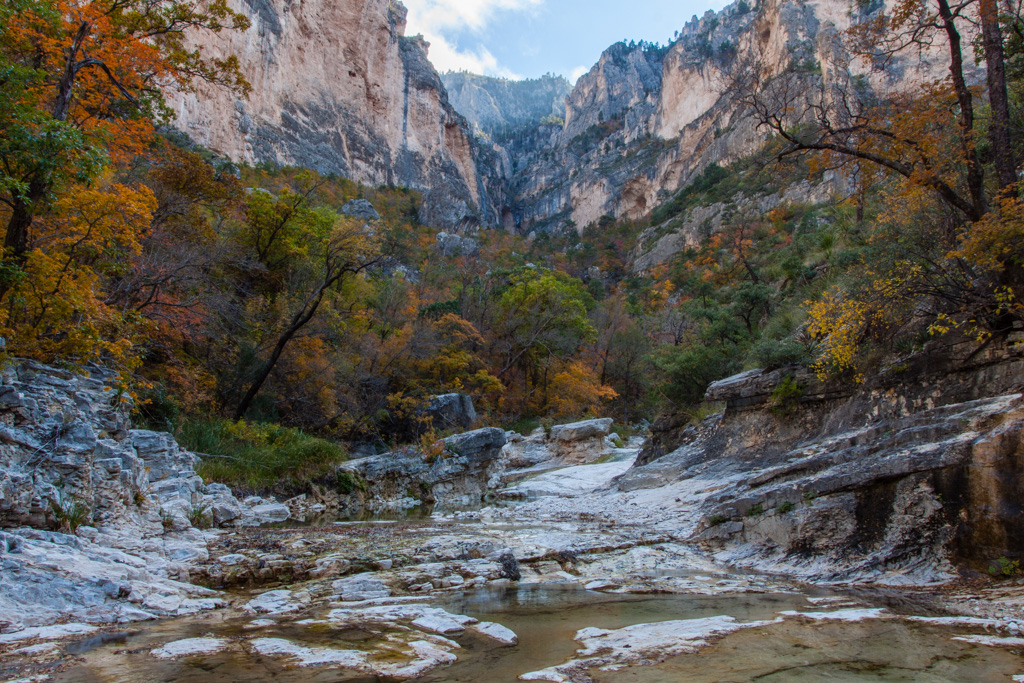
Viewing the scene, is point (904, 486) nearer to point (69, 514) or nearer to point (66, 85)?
point (69, 514)

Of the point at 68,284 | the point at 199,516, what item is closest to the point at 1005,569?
the point at 199,516

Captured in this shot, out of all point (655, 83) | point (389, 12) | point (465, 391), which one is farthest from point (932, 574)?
point (655, 83)

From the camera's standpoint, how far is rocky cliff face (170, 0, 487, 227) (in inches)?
2248

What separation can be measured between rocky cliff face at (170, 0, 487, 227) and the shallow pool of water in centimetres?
5671

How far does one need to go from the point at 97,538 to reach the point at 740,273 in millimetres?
32883

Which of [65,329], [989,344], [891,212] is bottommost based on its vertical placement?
[989,344]

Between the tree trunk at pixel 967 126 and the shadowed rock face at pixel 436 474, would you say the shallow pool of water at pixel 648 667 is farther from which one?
the shadowed rock face at pixel 436 474

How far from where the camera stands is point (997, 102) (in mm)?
7320

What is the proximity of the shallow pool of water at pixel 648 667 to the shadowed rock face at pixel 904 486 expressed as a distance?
1.62 metres

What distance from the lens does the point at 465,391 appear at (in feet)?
90.7

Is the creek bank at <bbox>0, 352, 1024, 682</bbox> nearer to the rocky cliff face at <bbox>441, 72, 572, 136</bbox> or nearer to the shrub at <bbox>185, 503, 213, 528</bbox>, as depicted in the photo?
the shrub at <bbox>185, 503, 213, 528</bbox>

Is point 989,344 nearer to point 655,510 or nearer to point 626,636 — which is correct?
point 655,510

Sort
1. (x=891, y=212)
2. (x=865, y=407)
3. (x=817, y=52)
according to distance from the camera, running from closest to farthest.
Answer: (x=865, y=407) → (x=891, y=212) → (x=817, y=52)

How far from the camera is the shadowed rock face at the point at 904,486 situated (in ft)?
15.8
